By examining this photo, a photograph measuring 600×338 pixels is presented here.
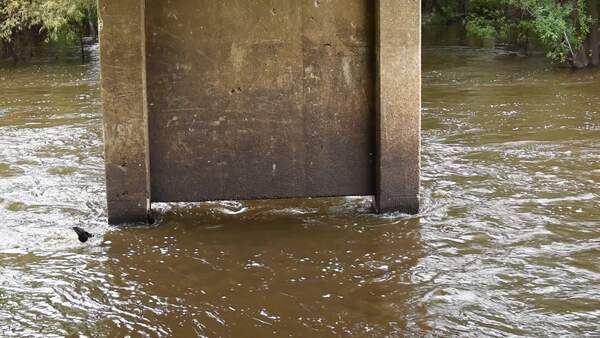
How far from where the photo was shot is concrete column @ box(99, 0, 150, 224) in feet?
27.3

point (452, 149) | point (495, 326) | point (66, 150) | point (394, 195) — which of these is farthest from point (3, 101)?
point (495, 326)

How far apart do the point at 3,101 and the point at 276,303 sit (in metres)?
15.9

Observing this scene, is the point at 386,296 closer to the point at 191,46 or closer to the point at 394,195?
the point at 394,195

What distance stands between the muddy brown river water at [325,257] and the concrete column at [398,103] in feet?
1.10

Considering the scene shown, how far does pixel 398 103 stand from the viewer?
8.71 meters

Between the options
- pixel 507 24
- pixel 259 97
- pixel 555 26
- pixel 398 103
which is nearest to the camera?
pixel 398 103

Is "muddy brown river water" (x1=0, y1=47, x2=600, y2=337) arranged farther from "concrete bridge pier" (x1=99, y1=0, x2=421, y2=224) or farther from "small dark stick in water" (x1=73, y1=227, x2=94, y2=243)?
"concrete bridge pier" (x1=99, y1=0, x2=421, y2=224)

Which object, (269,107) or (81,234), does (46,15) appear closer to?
(269,107)

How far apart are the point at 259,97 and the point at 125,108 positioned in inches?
57.8

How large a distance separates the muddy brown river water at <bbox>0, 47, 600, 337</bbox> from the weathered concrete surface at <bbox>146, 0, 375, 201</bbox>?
49 cm

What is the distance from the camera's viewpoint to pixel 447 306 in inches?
250

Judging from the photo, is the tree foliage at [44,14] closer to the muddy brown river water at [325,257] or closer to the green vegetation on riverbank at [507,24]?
the green vegetation on riverbank at [507,24]

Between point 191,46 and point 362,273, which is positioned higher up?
point 191,46

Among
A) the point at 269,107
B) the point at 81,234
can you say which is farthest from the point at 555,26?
the point at 81,234
